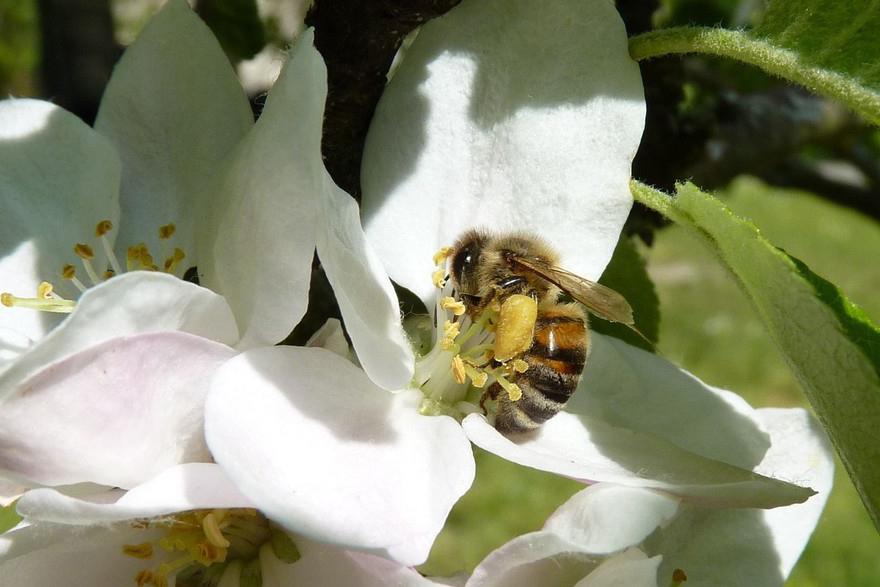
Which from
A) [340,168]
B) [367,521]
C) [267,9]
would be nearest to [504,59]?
[340,168]

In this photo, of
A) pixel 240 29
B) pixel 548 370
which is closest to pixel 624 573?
pixel 548 370

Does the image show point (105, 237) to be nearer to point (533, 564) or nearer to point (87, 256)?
point (87, 256)

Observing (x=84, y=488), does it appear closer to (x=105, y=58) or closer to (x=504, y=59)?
(x=504, y=59)

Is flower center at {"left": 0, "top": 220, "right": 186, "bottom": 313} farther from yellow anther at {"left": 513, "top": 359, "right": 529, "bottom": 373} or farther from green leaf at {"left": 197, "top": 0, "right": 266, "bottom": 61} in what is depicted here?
green leaf at {"left": 197, "top": 0, "right": 266, "bottom": 61}

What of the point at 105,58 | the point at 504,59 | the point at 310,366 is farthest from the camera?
the point at 105,58

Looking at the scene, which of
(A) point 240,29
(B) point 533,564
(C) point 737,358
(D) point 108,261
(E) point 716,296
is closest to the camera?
(B) point 533,564

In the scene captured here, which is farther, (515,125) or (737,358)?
(737,358)
